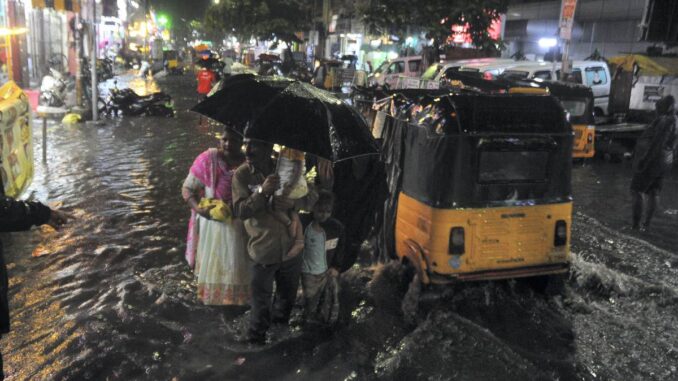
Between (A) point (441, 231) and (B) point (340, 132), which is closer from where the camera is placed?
(B) point (340, 132)

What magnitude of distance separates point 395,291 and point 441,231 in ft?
3.38

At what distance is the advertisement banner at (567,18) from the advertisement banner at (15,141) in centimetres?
1204

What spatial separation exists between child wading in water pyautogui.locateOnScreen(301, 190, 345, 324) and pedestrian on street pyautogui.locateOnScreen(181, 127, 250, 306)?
53 cm

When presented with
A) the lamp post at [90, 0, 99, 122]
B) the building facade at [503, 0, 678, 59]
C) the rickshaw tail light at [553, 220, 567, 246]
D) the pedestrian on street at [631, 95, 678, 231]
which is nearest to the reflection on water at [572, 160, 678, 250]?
the pedestrian on street at [631, 95, 678, 231]

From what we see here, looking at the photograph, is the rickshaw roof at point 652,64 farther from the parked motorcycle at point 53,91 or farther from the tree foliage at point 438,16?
the parked motorcycle at point 53,91

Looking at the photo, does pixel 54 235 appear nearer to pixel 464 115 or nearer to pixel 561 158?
pixel 464 115

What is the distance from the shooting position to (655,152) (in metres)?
7.22

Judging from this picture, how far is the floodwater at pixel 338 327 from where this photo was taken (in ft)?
13.3

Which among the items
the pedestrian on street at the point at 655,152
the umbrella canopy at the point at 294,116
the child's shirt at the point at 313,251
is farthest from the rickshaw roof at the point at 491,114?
the pedestrian on street at the point at 655,152

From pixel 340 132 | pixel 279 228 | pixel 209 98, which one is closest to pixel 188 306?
pixel 279 228

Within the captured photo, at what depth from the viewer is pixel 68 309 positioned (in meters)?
4.80

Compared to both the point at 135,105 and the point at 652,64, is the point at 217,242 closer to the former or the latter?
the point at 135,105

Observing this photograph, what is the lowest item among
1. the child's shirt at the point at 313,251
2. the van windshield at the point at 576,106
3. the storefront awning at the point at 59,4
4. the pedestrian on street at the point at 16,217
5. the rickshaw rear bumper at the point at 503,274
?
the rickshaw rear bumper at the point at 503,274

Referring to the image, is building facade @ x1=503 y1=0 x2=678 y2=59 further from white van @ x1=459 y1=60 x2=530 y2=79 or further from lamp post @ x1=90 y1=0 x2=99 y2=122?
lamp post @ x1=90 y1=0 x2=99 y2=122
